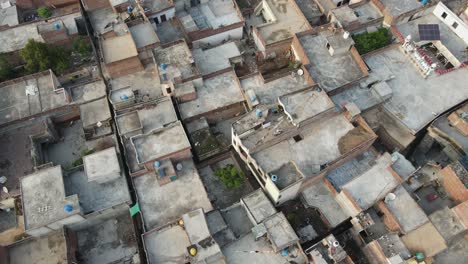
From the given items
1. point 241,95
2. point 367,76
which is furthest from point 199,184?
point 367,76

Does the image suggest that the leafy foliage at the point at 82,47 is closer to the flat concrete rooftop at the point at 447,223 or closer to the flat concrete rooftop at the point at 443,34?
the flat concrete rooftop at the point at 443,34

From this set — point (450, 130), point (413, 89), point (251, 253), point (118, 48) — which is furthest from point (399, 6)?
point (251, 253)

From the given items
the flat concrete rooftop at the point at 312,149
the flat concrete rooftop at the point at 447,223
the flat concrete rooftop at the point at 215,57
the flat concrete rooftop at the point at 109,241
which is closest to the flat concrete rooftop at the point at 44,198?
the flat concrete rooftop at the point at 109,241

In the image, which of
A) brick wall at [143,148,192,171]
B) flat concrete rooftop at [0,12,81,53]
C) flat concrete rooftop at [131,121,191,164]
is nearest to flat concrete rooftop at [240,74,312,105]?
flat concrete rooftop at [131,121,191,164]

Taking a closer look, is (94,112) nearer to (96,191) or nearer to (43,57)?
(43,57)

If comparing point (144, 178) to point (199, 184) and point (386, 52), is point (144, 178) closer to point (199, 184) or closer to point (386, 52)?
point (199, 184)

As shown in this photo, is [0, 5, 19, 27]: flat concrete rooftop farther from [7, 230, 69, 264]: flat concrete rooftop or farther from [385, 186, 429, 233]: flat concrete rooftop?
[385, 186, 429, 233]: flat concrete rooftop
